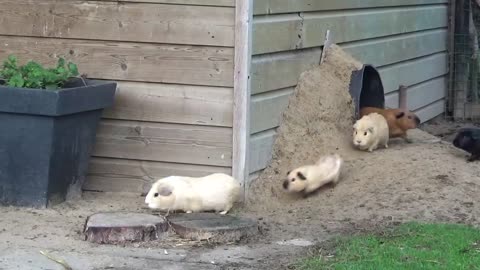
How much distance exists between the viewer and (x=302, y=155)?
775 centimetres

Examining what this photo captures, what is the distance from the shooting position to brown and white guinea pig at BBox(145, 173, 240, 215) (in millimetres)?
6512

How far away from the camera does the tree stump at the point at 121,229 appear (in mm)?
5996

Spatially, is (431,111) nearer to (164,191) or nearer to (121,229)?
(164,191)

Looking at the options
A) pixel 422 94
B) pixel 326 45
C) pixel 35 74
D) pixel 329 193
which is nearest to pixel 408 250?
pixel 329 193

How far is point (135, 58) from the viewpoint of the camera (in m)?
7.19

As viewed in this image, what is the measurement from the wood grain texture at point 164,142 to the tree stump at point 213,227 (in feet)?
2.47

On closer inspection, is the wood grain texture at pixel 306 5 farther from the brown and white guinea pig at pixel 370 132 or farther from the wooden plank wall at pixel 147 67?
the brown and white guinea pig at pixel 370 132

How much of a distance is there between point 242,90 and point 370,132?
63.5 inches

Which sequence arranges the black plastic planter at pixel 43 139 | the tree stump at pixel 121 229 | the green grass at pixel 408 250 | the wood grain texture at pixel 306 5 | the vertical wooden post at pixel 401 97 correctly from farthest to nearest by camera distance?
the vertical wooden post at pixel 401 97, the wood grain texture at pixel 306 5, the black plastic planter at pixel 43 139, the tree stump at pixel 121 229, the green grass at pixel 408 250

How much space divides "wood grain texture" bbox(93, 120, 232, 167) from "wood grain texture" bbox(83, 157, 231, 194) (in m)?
0.04

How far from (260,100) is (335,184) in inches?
35.9

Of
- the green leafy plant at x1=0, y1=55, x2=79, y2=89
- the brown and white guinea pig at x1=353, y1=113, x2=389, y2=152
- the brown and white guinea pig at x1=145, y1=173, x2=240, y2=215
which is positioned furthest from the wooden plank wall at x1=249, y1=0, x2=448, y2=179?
the green leafy plant at x1=0, y1=55, x2=79, y2=89

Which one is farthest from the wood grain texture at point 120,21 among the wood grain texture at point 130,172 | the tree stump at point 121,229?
the tree stump at point 121,229

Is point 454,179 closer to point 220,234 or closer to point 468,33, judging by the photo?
point 220,234
